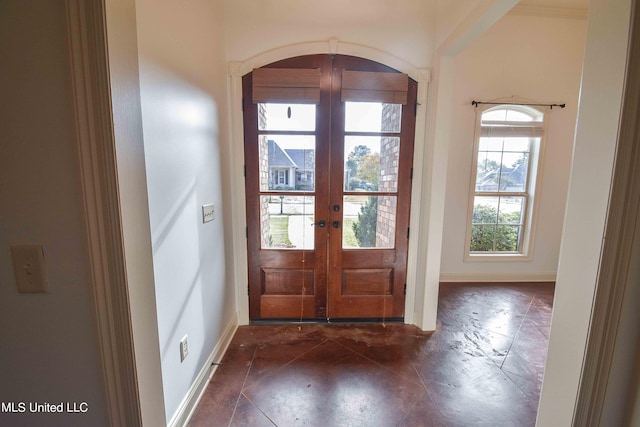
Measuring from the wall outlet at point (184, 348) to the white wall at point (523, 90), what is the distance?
3.09 metres

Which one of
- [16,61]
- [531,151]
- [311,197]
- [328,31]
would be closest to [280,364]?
[311,197]

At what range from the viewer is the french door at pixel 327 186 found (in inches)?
85.8

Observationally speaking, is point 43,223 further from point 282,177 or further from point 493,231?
point 493,231

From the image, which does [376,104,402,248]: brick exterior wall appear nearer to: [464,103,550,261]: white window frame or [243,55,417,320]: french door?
[243,55,417,320]: french door

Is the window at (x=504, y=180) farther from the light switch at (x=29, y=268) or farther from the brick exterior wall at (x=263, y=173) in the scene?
the light switch at (x=29, y=268)

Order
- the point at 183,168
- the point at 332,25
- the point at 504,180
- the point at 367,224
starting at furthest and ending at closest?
the point at 504,180, the point at 367,224, the point at 332,25, the point at 183,168

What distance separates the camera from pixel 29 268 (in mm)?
680

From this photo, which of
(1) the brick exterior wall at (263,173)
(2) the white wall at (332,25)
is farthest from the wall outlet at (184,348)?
(2) the white wall at (332,25)

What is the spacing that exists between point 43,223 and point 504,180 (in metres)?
4.20

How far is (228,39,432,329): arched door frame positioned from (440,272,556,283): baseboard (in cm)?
131

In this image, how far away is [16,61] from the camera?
2.04 feet

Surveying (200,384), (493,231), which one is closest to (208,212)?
(200,384)

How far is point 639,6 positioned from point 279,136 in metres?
1.97

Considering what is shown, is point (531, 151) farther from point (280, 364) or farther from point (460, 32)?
point (280, 364)
